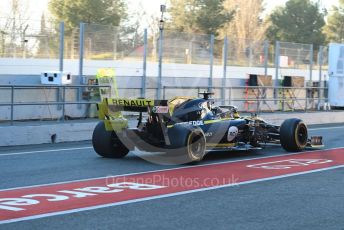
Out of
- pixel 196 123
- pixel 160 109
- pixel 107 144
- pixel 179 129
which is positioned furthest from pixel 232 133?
pixel 107 144

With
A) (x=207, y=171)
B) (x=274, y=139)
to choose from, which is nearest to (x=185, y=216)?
(x=207, y=171)

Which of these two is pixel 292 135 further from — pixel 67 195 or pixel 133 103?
pixel 67 195

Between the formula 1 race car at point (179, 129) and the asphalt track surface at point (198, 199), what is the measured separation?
311mm

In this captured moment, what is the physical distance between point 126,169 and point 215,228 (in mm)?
4701

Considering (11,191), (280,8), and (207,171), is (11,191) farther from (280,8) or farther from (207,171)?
(280,8)

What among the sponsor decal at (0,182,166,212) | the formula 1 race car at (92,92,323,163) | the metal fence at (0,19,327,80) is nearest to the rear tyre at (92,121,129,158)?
the formula 1 race car at (92,92,323,163)

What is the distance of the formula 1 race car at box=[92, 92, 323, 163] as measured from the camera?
472 inches

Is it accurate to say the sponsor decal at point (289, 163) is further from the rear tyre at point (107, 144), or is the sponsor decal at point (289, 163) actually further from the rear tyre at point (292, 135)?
the rear tyre at point (107, 144)

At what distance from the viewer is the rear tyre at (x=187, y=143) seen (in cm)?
1191

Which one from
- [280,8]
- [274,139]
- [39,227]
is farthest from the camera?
[280,8]

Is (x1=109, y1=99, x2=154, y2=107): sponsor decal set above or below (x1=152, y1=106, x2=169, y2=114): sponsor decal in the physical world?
above

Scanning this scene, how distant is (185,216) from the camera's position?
7590 mm

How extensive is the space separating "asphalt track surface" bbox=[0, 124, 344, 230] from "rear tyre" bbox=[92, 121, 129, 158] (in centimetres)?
22

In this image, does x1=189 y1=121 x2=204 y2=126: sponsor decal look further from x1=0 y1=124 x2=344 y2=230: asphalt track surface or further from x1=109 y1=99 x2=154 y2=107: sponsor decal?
x1=109 y1=99 x2=154 y2=107: sponsor decal
